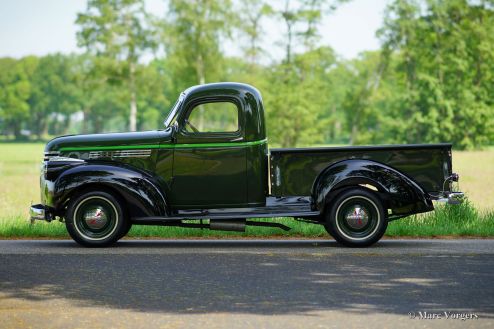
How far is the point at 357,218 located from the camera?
1037 centimetres

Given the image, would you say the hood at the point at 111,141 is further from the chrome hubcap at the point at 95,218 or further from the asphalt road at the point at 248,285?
the asphalt road at the point at 248,285

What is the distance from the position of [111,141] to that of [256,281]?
147 inches

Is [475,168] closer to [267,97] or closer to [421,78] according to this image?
[267,97]

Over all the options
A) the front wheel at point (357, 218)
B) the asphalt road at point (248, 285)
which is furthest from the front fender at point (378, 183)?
the asphalt road at point (248, 285)

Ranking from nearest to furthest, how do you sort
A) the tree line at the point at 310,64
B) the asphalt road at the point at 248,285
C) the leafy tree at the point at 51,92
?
the asphalt road at the point at 248,285
the tree line at the point at 310,64
the leafy tree at the point at 51,92

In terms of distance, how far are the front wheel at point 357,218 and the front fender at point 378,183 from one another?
14 centimetres

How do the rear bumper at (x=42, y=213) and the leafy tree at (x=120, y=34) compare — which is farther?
the leafy tree at (x=120, y=34)

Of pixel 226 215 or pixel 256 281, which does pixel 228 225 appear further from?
pixel 256 281

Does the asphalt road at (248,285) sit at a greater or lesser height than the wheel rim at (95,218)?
lesser

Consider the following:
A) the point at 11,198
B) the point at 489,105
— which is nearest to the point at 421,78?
the point at 489,105

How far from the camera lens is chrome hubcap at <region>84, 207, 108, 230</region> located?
34.3 feet

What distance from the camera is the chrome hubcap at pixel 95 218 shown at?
10453 mm

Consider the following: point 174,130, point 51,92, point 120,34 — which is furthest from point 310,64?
point 51,92

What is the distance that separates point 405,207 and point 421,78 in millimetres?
58617
